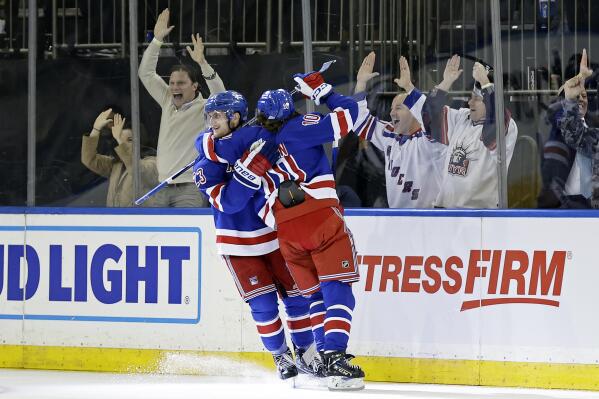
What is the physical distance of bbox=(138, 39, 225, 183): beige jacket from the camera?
604 centimetres

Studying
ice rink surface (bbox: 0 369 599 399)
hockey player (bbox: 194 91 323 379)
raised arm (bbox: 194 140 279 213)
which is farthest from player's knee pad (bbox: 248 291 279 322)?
raised arm (bbox: 194 140 279 213)

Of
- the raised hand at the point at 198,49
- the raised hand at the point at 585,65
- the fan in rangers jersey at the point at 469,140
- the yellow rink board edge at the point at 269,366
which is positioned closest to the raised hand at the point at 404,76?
the fan in rangers jersey at the point at 469,140

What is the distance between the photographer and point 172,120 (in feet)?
Result: 20.0

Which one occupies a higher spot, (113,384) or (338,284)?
(338,284)

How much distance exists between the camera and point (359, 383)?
17.0ft

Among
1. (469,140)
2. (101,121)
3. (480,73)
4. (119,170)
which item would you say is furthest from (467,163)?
(101,121)

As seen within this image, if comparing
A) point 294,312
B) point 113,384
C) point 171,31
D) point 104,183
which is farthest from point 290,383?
point 171,31

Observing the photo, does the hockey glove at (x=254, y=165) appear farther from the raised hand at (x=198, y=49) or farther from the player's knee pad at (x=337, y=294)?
the raised hand at (x=198, y=49)

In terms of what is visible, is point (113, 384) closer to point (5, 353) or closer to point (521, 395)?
point (5, 353)

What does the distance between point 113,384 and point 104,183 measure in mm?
1078

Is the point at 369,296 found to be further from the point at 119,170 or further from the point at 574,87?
the point at 119,170

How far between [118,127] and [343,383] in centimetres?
184

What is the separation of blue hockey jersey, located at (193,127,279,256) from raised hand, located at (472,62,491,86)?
1.05m

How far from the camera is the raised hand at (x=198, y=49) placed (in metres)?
6.05
